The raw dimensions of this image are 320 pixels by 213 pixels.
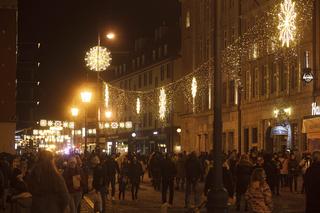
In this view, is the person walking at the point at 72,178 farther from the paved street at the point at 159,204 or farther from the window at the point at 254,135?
the window at the point at 254,135

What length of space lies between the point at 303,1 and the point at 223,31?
19081 mm

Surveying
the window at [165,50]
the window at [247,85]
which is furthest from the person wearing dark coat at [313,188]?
the window at [165,50]

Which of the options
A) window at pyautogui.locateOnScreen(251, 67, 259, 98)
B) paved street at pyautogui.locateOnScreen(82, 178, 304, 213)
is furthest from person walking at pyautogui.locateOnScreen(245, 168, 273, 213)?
window at pyautogui.locateOnScreen(251, 67, 259, 98)

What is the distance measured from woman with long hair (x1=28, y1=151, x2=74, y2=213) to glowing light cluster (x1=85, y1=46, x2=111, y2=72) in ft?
85.1

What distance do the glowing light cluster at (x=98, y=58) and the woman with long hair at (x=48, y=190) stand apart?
85.1ft

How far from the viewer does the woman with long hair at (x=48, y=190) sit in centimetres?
990

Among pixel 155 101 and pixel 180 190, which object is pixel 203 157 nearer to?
pixel 180 190

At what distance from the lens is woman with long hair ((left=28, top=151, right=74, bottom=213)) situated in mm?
9898

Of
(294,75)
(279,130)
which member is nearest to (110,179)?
(294,75)

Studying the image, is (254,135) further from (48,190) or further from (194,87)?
(48,190)

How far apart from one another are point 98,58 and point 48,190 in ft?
86.3

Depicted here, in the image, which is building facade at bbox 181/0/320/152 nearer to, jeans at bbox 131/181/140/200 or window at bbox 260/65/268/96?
window at bbox 260/65/268/96

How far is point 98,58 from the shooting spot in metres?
35.9

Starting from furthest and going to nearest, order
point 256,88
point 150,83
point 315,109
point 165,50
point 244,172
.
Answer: point 150,83 < point 165,50 < point 256,88 < point 315,109 < point 244,172
